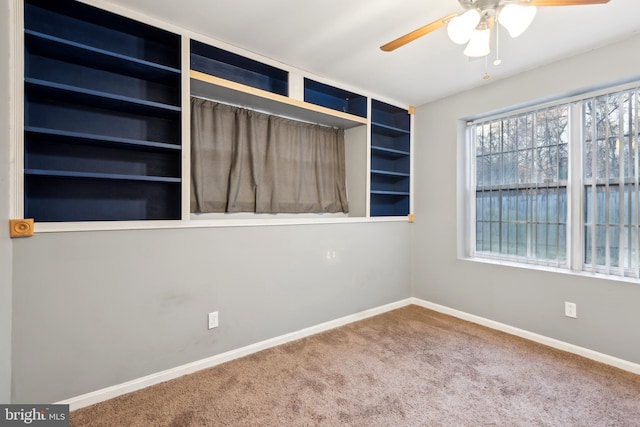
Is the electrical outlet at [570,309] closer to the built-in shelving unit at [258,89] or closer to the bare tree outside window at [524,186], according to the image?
the bare tree outside window at [524,186]

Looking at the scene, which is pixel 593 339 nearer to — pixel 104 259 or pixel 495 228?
pixel 495 228

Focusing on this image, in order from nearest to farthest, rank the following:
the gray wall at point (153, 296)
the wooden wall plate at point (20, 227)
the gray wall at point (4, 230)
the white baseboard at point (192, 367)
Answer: the gray wall at point (4, 230) < the wooden wall plate at point (20, 227) < the gray wall at point (153, 296) < the white baseboard at point (192, 367)

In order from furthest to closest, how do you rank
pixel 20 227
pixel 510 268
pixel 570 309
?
pixel 510 268
pixel 570 309
pixel 20 227

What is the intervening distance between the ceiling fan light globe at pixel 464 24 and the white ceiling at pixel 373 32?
461 mm

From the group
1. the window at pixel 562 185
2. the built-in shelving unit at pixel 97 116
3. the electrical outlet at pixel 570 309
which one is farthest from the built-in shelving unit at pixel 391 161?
the built-in shelving unit at pixel 97 116

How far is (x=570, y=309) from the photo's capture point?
7.91ft

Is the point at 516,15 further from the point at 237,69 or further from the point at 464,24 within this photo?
the point at 237,69

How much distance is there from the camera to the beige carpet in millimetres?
1658

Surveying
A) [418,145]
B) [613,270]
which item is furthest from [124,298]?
[613,270]

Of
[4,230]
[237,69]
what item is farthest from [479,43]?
[4,230]

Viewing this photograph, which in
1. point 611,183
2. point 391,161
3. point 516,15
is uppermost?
point 516,15

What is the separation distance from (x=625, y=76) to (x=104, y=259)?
3.73 m

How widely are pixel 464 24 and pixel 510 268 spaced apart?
7.41ft

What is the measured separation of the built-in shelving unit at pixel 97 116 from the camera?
1731mm
